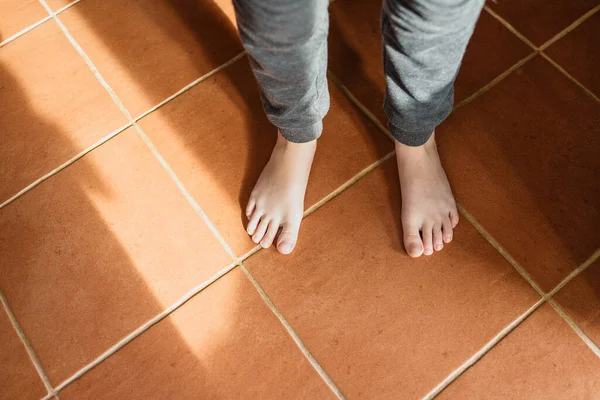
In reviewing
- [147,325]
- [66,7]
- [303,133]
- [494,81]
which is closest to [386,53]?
[303,133]

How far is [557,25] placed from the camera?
969mm

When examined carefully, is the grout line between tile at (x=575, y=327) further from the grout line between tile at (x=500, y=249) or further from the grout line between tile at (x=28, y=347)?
the grout line between tile at (x=28, y=347)

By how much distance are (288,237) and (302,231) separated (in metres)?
0.03

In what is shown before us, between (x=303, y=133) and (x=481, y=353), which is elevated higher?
(x=303, y=133)

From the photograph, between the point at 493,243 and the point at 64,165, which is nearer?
the point at 493,243

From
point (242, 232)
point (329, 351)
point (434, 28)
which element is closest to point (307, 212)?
point (242, 232)

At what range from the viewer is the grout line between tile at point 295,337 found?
28.5 inches

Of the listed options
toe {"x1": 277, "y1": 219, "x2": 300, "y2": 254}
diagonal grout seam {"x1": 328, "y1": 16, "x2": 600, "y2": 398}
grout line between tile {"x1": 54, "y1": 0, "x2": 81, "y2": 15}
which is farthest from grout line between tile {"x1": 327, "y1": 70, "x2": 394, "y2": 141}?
grout line between tile {"x1": 54, "y1": 0, "x2": 81, "y2": 15}

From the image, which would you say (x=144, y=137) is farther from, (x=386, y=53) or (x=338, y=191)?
(x=386, y=53)

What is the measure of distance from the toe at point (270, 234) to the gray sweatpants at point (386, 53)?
18 centimetres

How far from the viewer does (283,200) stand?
0.81m

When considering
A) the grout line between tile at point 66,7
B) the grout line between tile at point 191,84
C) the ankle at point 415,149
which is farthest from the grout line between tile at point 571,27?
the grout line between tile at point 66,7

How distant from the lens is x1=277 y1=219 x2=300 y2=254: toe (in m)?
0.80

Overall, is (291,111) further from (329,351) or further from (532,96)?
(532,96)
